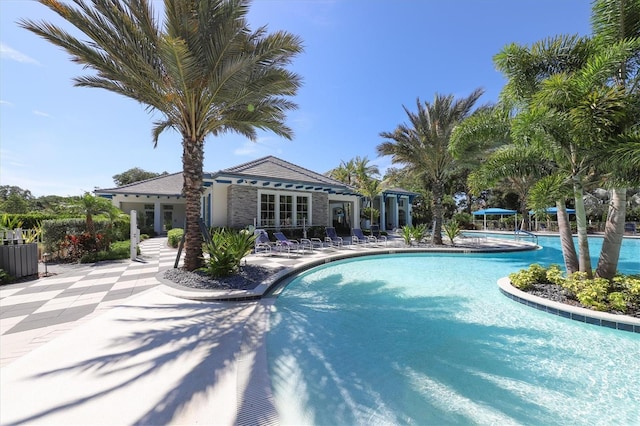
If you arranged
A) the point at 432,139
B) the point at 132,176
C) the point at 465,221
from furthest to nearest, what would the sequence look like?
1. the point at 132,176
2. the point at 465,221
3. the point at 432,139

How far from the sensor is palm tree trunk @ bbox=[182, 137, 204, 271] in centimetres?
836

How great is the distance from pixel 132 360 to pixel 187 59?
673cm

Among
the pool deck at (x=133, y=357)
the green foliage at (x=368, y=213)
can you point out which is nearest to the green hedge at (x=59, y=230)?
the pool deck at (x=133, y=357)

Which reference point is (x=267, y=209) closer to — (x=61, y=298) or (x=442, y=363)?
(x=61, y=298)

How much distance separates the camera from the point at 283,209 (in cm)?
1802

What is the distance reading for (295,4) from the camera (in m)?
9.11

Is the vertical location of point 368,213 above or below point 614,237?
above

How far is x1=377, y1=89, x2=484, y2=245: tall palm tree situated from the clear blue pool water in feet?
37.2

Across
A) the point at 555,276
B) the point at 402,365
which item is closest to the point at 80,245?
the point at 402,365

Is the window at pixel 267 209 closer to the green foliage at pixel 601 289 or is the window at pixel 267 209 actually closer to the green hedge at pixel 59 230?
the green hedge at pixel 59 230

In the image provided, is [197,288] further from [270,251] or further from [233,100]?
[270,251]

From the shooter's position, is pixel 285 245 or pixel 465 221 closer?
pixel 285 245

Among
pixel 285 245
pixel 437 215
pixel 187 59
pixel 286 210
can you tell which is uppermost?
pixel 187 59

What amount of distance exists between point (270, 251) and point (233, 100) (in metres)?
8.19
